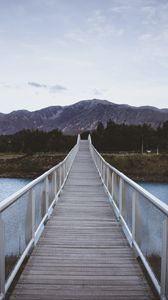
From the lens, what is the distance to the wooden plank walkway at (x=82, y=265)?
428cm

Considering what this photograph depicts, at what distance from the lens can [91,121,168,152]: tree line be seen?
4614 inches

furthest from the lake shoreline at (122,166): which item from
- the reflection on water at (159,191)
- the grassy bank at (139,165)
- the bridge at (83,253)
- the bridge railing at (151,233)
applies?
the bridge railing at (151,233)

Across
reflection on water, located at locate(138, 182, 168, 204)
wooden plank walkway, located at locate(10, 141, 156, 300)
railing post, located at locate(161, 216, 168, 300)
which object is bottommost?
reflection on water, located at locate(138, 182, 168, 204)

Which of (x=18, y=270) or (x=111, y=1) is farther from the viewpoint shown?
(x=111, y=1)

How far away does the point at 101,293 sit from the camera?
4.28 m

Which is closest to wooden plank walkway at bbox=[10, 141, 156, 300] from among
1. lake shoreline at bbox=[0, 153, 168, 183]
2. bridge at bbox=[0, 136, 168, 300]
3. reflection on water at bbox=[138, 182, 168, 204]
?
bridge at bbox=[0, 136, 168, 300]

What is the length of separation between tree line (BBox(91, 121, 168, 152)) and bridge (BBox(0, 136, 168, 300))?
107449mm

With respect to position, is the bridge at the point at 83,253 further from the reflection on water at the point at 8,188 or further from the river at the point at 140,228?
the reflection on water at the point at 8,188

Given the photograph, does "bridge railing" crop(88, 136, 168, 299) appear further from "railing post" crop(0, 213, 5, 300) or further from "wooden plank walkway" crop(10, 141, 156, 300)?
"railing post" crop(0, 213, 5, 300)

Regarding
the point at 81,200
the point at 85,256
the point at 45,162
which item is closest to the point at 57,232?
the point at 85,256

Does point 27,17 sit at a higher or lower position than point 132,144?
higher

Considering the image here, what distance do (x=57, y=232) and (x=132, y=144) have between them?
388 feet

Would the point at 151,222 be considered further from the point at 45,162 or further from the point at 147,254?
the point at 45,162

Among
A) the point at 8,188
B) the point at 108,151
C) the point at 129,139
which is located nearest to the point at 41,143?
the point at 129,139
